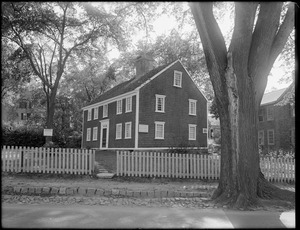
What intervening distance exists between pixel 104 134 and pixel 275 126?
71.5 feet

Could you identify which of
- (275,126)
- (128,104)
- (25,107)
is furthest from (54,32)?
(25,107)

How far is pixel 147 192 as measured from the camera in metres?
8.88

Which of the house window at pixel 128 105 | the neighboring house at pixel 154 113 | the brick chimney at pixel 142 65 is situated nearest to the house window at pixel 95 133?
the neighboring house at pixel 154 113

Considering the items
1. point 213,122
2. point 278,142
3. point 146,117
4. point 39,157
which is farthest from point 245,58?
point 213,122

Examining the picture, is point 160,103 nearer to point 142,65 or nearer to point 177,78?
point 177,78

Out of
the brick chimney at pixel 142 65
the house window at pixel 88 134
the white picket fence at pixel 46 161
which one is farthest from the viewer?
the house window at pixel 88 134

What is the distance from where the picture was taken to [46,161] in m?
12.4

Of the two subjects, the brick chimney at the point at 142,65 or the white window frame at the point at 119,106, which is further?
the brick chimney at the point at 142,65

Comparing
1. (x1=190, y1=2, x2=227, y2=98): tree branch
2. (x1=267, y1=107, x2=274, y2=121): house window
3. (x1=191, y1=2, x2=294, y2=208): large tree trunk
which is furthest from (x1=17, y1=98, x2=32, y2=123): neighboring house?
(x1=191, y1=2, x2=294, y2=208): large tree trunk

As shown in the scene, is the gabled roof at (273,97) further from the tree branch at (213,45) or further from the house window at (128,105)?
the tree branch at (213,45)

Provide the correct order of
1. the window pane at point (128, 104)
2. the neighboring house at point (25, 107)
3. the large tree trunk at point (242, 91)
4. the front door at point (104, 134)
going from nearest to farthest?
A: 1. the large tree trunk at point (242, 91)
2. the window pane at point (128, 104)
3. the front door at point (104, 134)
4. the neighboring house at point (25, 107)

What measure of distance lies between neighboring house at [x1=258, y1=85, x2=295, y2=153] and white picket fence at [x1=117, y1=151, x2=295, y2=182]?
2026 cm

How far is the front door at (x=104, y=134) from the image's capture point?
1124 inches

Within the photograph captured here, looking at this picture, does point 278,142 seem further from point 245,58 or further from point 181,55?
point 245,58
